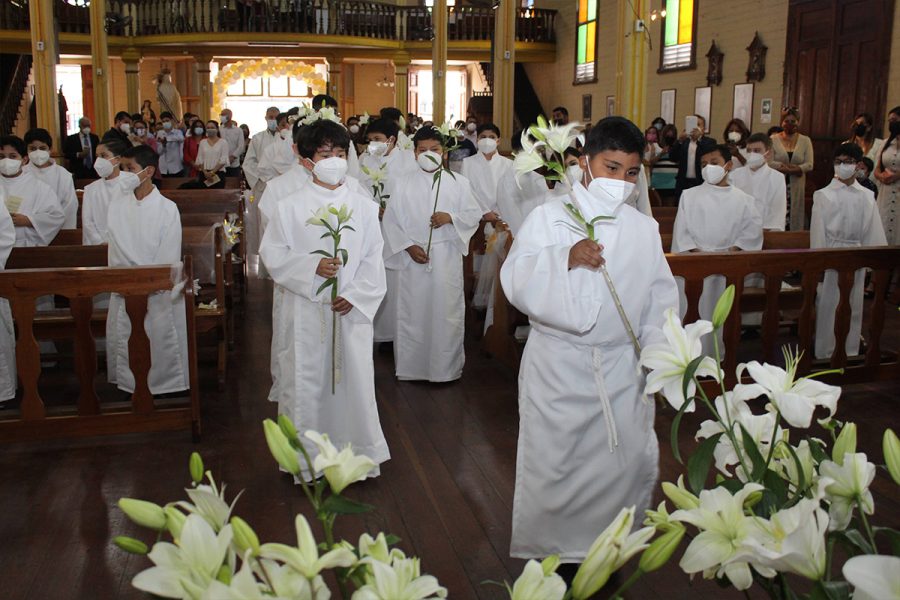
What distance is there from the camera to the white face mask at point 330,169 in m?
4.66

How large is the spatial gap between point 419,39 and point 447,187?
798 inches

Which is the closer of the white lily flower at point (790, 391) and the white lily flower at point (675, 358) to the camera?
the white lily flower at point (790, 391)

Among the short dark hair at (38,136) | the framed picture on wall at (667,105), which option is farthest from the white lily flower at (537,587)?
the framed picture on wall at (667,105)

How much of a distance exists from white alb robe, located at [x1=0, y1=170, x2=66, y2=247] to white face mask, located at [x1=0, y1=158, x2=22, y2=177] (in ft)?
0.16

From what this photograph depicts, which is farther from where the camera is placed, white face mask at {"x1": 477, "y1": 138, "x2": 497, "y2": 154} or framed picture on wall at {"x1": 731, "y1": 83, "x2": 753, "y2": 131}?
framed picture on wall at {"x1": 731, "y1": 83, "x2": 753, "y2": 131}

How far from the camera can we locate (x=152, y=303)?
600 cm

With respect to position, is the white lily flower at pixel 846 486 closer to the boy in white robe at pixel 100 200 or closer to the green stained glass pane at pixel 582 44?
the boy in white robe at pixel 100 200

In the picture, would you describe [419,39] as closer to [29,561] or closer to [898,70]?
[898,70]

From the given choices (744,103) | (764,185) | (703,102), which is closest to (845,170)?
(764,185)

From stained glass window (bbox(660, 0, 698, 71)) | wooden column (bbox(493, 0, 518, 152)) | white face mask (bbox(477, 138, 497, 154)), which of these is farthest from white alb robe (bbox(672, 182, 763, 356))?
stained glass window (bbox(660, 0, 698, 71))

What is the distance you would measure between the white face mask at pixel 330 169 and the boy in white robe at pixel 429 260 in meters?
2.07

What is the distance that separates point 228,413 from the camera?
597cm

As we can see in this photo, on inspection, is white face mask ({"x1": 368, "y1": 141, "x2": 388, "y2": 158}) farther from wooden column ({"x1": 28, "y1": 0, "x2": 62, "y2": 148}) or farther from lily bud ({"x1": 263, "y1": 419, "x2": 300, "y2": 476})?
wooden column ({"x1": 28, "y1": 0, "x2": 62, "y2": 148})

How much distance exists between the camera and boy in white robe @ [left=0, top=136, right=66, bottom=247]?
737 cm
